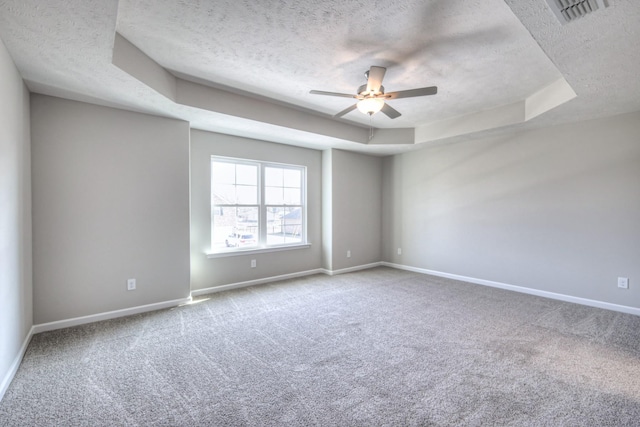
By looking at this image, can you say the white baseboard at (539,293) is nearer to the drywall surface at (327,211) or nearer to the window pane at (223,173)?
the drywall surface at (327,211)

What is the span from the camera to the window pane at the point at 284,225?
17.0 feet

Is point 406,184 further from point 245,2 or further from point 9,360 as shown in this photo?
point 9,360

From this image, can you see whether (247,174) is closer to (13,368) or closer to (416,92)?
(416,92)

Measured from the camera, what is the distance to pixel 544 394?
2.05m

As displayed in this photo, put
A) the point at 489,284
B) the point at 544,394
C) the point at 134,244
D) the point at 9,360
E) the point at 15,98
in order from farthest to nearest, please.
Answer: the point at 489,284, the point at 134,244, the point at 15,98, the point at 9,360, the point at 544,394

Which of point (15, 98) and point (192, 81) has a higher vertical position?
point (192, 81)

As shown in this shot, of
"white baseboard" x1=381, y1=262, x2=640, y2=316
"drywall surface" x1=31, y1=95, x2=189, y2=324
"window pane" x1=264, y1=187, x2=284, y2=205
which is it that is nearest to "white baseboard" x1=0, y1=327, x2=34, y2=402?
"drywall surface" x1=31, y1=95, x2=189, y2=324

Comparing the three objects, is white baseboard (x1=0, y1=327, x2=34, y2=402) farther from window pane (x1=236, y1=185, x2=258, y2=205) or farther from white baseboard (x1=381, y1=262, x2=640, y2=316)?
white baseboard (x1=381, y1=262, x2=640, y2=316)

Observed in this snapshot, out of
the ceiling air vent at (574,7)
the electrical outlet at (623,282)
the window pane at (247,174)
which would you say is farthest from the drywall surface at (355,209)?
the ceiling air vent at (574,7)

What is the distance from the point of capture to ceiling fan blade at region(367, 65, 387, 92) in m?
2.67

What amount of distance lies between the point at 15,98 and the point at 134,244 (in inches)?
69.3

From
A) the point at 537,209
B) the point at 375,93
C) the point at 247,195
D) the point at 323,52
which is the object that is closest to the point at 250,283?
the point at 247,195

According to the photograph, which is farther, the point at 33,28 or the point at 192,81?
the point at 192,81

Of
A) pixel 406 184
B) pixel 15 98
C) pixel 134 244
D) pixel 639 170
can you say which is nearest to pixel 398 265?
pixel 406 184
